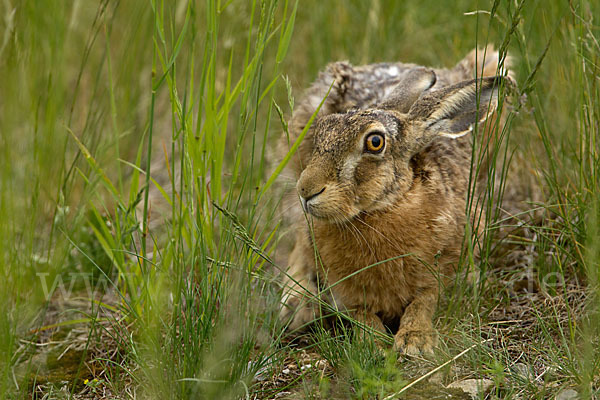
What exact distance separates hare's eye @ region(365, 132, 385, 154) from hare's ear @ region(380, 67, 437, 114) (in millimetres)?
462

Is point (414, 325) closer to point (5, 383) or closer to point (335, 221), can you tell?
point (335, 221)

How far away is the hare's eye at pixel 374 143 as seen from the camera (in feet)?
10.8

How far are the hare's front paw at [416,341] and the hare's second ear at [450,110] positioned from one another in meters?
0.97

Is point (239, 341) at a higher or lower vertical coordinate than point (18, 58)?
lower

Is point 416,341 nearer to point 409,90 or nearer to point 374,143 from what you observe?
point 374,143

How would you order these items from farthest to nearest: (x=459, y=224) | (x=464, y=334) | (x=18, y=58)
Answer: (x=459, y=224) → (x=18, y=58) → (x=464, y=334)

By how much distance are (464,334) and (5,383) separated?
1.78 metres

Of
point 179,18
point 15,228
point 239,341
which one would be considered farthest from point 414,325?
point 179,18

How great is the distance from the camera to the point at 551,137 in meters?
3.98

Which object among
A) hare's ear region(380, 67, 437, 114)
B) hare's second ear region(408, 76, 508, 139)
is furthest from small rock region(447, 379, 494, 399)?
hare's ear region(380, 67, 437, 114)

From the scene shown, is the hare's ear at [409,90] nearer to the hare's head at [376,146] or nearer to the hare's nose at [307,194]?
the hare's head at [376,146]

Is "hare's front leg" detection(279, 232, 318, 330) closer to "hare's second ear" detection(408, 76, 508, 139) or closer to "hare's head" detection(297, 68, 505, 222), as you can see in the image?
"hare's head" detection(297, 68, 505, 222)

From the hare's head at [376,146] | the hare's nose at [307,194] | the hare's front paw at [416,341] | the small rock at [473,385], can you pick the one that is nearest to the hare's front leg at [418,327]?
the hare's front paw at [416,341]

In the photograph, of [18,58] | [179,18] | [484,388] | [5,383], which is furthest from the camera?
[179,18]
